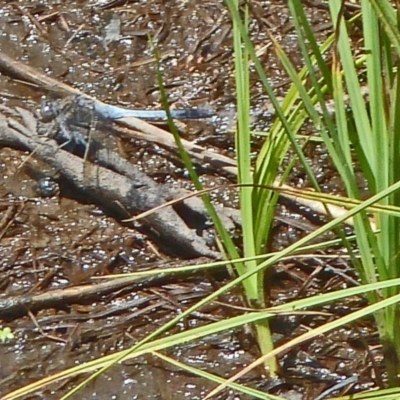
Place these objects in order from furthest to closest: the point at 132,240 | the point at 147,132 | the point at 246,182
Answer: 1. the point at 147,132
2. the point at 132,240
3. the point at 246,182

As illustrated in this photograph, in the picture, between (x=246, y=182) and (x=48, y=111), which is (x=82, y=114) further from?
(x=246, y=182)

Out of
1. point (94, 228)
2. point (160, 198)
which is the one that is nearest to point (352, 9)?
point (160, 198)

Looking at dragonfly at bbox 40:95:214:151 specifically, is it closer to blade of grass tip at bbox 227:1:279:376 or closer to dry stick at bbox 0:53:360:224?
dry stick at bbox 0:53:360:224

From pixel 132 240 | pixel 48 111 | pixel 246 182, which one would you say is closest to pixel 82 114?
pixel 48 111

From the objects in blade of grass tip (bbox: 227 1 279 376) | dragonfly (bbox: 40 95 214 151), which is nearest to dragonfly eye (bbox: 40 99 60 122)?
dragonfly (bbox: 40 95 214 151)

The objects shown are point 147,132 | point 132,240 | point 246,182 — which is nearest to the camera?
point 246,182

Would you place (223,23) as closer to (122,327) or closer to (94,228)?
(94,228)

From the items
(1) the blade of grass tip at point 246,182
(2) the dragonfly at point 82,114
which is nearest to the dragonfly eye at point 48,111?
(2) the dragonfly at point 82,114
